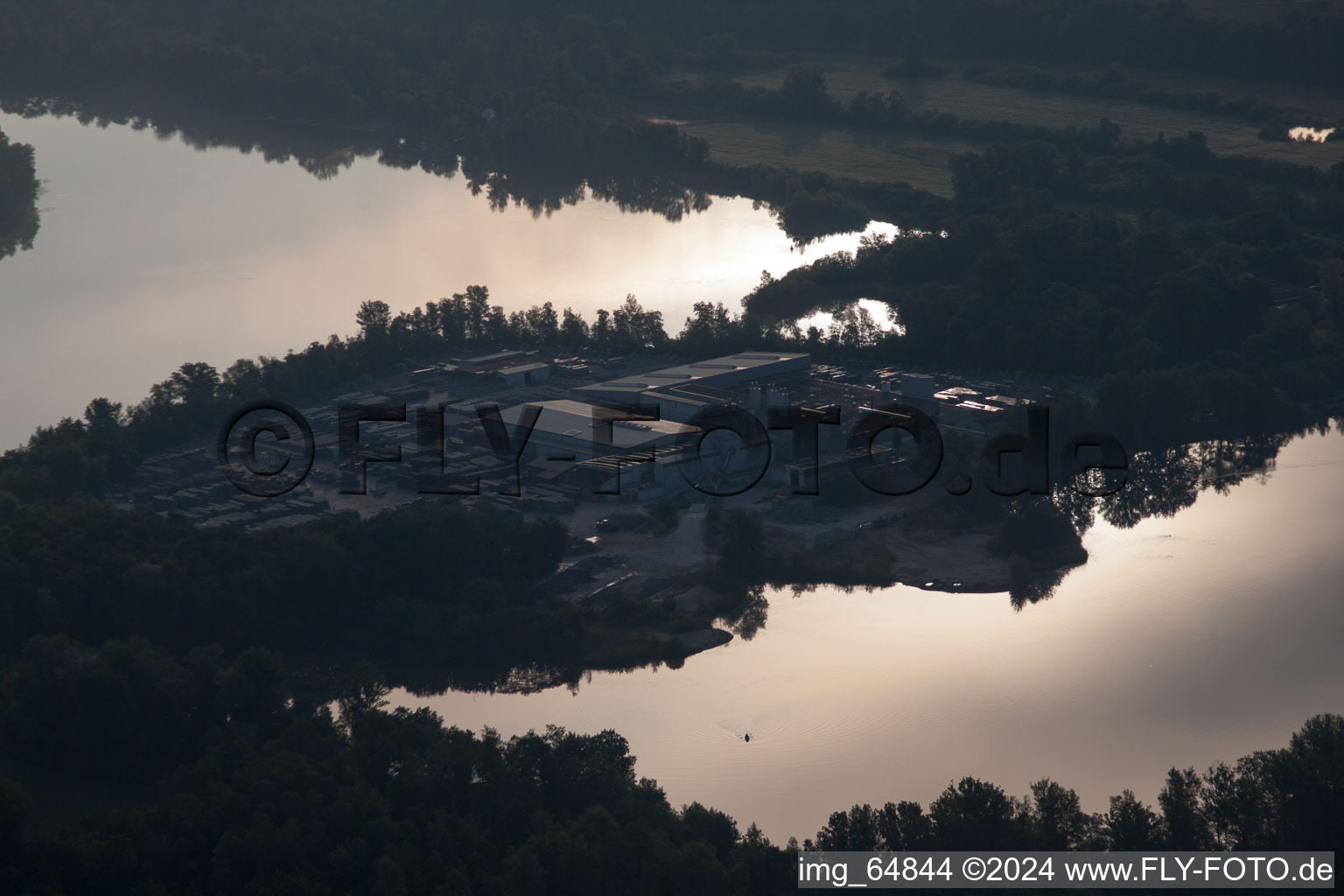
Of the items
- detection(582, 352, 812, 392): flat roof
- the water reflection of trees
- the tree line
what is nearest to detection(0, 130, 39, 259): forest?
the water reflection of trees

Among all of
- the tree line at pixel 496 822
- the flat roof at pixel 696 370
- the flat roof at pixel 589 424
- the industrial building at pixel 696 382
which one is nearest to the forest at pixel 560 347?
the tree line at pixel 496 822

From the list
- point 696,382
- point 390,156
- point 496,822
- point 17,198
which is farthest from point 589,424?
point 390,156

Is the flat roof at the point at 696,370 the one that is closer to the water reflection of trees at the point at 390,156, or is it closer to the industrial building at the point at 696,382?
the industrial building at the point at 696,382

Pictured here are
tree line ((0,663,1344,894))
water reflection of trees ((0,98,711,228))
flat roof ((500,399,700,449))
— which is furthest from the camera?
water reflection of trees ((0,98,711,228))

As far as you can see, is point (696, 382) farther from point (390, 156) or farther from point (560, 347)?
point (390, 156)

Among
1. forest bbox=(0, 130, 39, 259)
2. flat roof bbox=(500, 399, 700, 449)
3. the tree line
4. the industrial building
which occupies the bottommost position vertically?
the tree line

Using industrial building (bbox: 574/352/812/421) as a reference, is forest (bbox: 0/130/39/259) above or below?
above

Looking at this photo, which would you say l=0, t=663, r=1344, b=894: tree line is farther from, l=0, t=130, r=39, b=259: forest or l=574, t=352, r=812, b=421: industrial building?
l=0, t=130, r=39, b=259: forest

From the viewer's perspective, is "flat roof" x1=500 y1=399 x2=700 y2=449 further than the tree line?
Yes

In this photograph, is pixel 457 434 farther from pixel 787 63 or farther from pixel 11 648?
pixel 787 63

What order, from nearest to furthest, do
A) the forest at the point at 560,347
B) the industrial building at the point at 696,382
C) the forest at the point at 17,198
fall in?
the forest at the point at 560,347 → the industrial building at the point at 696,382 → the forest at the point at 17,198

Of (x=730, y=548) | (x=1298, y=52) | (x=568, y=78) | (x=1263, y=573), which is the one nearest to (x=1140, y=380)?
(x=1263, y=573)
